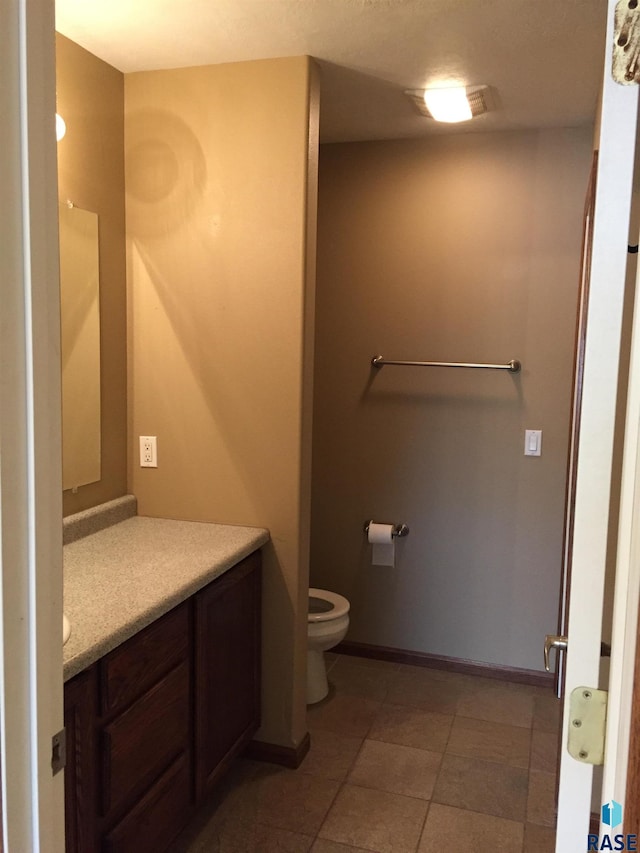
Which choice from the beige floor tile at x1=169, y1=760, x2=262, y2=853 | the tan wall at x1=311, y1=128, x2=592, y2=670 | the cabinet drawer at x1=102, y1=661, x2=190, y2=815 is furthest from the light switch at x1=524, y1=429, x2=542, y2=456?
the cabinet drawer at x1=102, y1=661, x2=190, y2=815

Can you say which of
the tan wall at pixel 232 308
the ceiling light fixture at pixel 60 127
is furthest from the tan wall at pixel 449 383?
the ceiling light fixture at pixel 60 127

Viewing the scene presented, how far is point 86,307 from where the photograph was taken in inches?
90.7

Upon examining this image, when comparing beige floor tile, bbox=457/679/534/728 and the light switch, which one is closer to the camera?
beige floor tile, bbox=457/679/534/728

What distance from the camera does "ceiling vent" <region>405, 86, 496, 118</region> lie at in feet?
8.41

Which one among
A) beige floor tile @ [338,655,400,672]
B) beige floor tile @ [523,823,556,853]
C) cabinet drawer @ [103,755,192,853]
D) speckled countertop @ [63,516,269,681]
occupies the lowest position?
beige floor tile @ [523,823,556,853]

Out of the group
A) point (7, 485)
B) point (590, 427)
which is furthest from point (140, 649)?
point (590, 427)

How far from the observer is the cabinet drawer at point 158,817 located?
5.57ft

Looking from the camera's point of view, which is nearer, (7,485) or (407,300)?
(7,485)

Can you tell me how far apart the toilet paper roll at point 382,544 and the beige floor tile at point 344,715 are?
2.05 feet

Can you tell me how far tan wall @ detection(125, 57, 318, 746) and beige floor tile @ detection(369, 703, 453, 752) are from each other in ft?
1.45

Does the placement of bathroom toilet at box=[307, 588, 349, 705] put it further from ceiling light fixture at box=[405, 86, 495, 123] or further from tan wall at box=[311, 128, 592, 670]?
ceiling light fixture at box=[405, 86, 495, 123]

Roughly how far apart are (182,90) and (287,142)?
0.42 metres

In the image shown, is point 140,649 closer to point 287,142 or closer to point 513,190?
point 287,142

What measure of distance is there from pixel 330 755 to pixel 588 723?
2033mm
